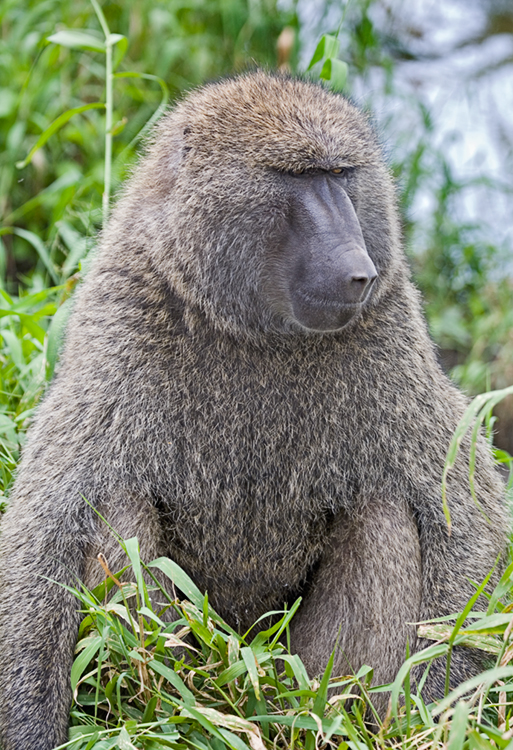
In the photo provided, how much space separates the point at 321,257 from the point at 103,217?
1071 mm

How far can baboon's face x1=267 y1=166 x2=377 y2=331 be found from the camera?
6.89 feet

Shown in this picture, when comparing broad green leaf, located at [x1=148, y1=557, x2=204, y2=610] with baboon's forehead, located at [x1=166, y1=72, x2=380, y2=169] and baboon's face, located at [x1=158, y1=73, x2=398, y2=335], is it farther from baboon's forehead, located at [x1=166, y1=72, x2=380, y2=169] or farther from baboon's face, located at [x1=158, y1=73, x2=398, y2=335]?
baboon's forehead, located at [x1=166, y1=72, x2=380, y2=169]

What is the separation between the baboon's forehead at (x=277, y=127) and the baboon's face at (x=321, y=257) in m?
0.05

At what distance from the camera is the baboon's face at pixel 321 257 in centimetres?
210

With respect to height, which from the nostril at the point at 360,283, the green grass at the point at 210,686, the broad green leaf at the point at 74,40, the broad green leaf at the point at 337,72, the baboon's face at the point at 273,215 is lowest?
the green grass at the point at 210,686

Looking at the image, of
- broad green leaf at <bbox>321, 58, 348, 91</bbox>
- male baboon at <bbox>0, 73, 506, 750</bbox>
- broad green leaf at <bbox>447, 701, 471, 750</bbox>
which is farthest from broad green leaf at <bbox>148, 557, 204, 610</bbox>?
broad green leaf at <bbox>321, 58, 348, 91</bbox>

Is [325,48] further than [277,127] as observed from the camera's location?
Yes

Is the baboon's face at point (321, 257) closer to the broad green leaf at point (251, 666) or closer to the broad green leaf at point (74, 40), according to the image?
the broad green leaf at point (251, 666)

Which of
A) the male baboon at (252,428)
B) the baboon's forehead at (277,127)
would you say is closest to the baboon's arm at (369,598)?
the male baboon at (252,428)

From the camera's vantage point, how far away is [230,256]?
2268 mm

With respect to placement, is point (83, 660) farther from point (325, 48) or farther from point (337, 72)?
point (325, 48)

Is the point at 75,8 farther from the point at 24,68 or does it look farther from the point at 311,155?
the point at 311,155

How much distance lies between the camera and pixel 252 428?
7.61 ft

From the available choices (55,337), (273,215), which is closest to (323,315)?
(273,215)
